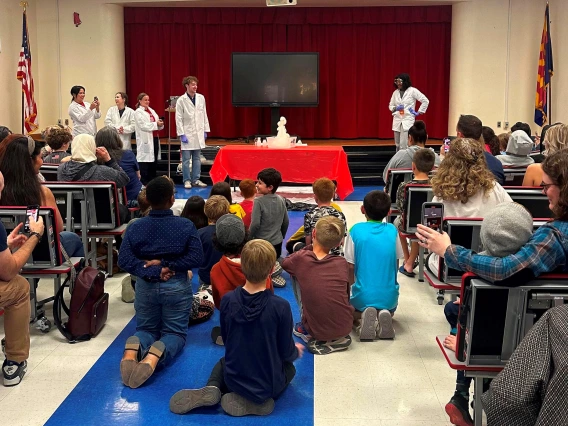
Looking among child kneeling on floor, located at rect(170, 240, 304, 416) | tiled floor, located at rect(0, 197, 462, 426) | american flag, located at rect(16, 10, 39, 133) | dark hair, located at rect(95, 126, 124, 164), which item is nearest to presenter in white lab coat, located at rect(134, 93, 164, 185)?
american flag, located at rect(16, 10, 39, 133)

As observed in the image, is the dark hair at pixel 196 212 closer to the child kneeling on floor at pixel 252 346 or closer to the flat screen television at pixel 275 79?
the child kneeling on floor at pixel 252 346

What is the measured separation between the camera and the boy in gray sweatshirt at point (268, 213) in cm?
550

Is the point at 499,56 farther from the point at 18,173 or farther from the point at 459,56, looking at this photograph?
the point at 18,173

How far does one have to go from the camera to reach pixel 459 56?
1230 centimetres

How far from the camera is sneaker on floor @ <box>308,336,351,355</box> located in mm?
4141

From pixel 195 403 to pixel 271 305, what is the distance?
1.94ft

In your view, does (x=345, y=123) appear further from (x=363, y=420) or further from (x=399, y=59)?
(x=363, y=420)

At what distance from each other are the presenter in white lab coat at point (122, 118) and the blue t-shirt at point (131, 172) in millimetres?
3417

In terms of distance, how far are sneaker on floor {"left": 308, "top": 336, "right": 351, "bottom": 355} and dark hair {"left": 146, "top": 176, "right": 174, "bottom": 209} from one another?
1.18m

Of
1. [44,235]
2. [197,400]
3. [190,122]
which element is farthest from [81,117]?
[197,400]

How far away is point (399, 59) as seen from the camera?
13.4m

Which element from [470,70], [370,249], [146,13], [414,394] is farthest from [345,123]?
[414,394]

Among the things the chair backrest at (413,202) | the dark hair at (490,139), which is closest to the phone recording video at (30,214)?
the chair backrest at (413,202)

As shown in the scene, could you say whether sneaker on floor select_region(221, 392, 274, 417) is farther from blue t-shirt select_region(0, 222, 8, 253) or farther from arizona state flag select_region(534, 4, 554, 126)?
arizona state flag select_region(534, 4, 554, 126)
